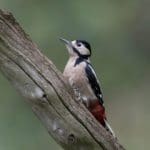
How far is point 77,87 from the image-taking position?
711 centimetres

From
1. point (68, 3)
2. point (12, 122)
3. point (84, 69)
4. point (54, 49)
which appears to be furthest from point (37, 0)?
point (84, 69)

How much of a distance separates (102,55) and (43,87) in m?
7.52

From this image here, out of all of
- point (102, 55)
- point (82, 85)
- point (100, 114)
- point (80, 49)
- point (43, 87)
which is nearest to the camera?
point (43, 87)

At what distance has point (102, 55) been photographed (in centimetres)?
1357

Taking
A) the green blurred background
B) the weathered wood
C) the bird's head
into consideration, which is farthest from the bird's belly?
the green blurred background

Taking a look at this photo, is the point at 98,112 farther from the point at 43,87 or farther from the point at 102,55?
the point at 102,55

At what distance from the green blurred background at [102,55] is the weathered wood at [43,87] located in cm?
486

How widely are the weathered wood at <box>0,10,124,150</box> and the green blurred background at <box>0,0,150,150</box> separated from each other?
4.86 meters

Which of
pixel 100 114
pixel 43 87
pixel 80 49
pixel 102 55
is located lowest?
pixel 102 55

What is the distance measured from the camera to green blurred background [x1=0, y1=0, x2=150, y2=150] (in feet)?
40.1

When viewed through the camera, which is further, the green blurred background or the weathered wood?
the green blurred background

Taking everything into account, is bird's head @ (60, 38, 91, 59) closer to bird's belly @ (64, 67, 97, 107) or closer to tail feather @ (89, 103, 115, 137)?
bird's belly @ (64, 67, 97, 107)

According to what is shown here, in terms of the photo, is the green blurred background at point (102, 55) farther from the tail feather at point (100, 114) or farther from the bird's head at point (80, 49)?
the tail feather at point (100, 114)

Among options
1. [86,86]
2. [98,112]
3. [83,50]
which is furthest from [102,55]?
[98,112]
